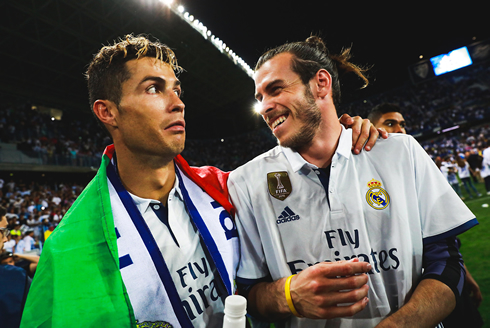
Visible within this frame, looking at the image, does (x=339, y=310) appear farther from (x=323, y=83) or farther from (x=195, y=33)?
(x=195, y=33)

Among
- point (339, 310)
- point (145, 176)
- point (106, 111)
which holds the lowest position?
point (339, 310)

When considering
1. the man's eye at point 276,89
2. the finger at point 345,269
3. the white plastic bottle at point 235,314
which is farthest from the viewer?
the man's eye at point 276,89

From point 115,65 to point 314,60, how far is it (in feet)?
4.42

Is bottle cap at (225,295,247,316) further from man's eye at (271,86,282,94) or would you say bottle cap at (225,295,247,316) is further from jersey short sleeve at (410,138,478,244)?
man's eye at (271,86,282,94)

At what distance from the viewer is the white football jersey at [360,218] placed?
56.1 inches

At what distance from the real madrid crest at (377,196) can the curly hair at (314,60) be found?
2.55 ft

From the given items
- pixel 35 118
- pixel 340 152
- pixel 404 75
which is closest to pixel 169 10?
pixel 35 118

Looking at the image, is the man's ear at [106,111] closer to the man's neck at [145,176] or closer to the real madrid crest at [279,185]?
the man's neck at [145,176]

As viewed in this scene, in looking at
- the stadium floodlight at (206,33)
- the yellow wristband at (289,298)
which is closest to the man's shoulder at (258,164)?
the yellow wristband at (289,298)

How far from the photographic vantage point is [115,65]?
1.86 meters

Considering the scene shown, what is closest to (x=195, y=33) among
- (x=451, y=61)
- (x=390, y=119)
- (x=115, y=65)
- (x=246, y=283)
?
(x=390, y=119)

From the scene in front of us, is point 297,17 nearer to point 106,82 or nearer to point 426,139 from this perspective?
point 106,82

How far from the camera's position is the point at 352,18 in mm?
13602

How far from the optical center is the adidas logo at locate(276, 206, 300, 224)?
62.2 inches
